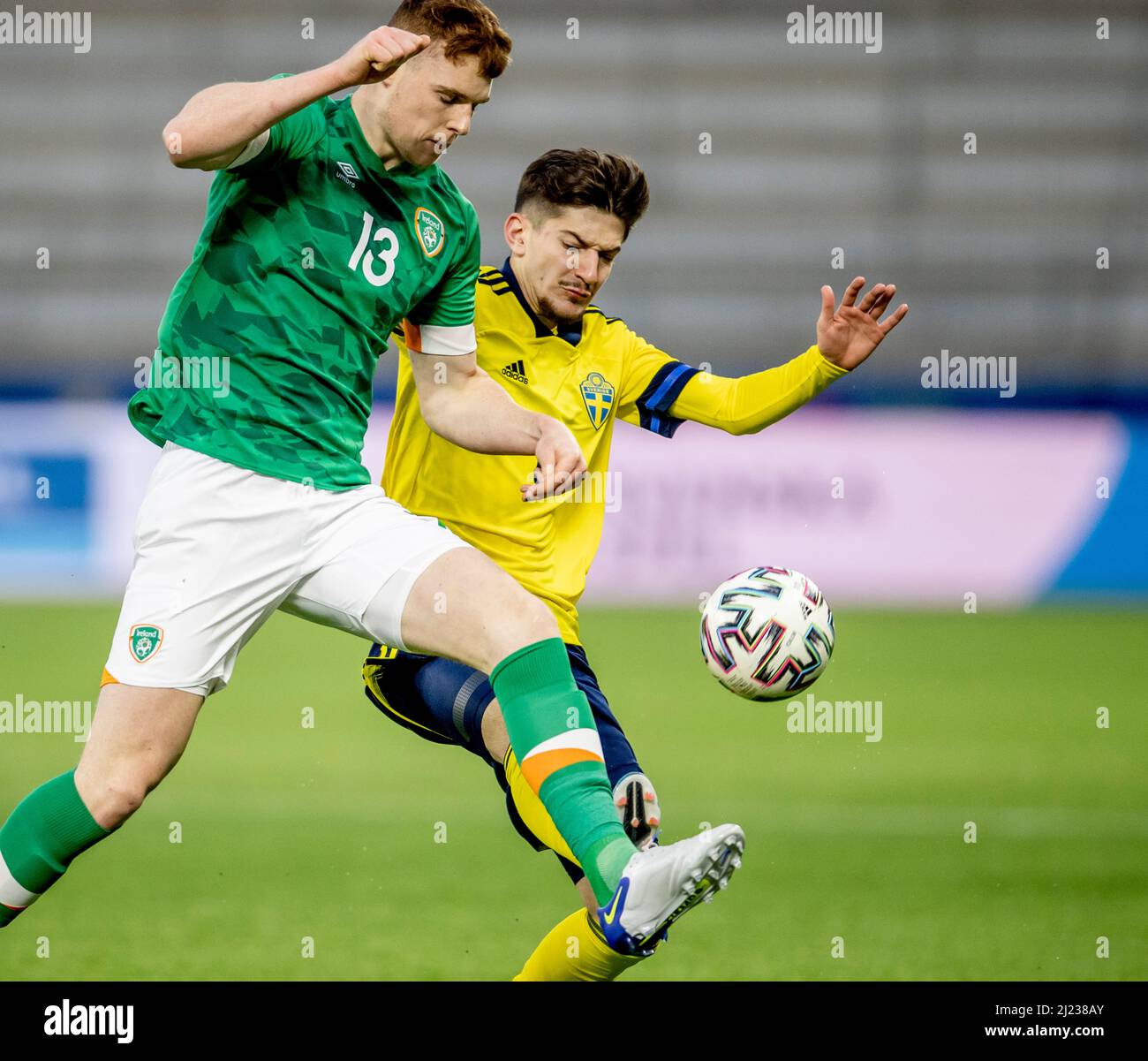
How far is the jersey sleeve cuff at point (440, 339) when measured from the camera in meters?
3.46

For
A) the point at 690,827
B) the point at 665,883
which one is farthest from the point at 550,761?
the point at 690,827

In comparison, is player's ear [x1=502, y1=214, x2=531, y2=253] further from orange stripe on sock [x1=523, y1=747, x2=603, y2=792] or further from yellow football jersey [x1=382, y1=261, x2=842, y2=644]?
orange stripe on sock [x1=523, y1=747, x2=603, y2=792]

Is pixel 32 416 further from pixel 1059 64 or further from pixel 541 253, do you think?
pixel 1059 64

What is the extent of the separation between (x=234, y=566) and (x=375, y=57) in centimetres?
100

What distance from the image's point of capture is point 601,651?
31.6ft

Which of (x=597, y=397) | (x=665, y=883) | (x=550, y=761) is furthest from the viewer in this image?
(x=597, y=397)

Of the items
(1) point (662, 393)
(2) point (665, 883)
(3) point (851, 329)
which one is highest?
(3) point (851, 329)

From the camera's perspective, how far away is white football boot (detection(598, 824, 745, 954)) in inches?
101

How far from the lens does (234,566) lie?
3.05 m

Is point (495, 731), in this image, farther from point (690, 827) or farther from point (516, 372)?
point (690, 827)

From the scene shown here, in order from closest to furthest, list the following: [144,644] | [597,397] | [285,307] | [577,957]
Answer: [144,644]
[285,307]
[577,957]
[597,397]

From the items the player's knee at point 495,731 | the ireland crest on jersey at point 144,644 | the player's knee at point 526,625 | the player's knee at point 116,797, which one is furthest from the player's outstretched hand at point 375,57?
the player's knee at point 495,731

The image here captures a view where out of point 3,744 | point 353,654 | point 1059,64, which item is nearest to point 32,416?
point 353,654

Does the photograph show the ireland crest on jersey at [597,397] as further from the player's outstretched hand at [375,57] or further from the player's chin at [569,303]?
the player's outstretched hand at [375,57]
